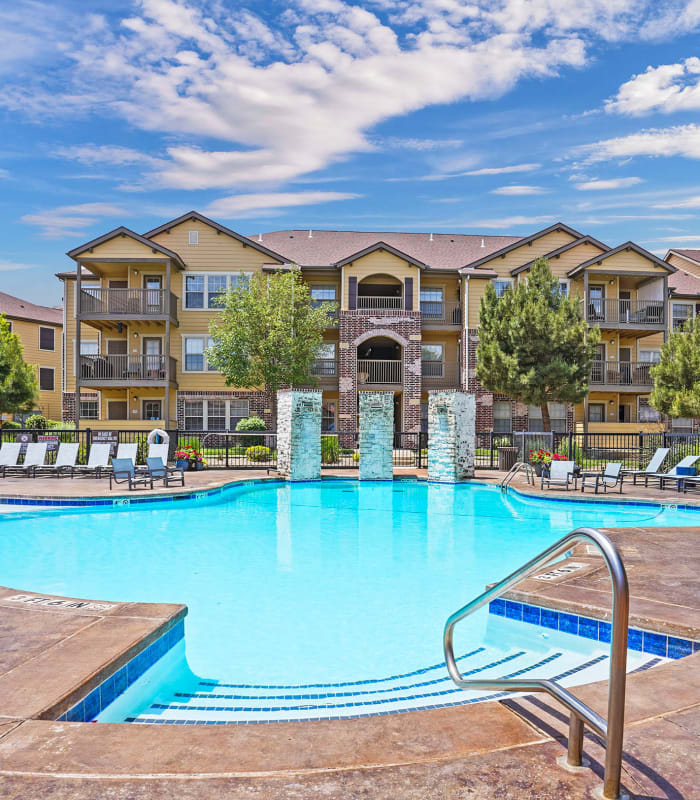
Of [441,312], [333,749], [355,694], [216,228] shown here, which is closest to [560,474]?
[355,694]

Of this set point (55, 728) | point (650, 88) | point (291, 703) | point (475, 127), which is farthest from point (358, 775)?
point (475, 127)

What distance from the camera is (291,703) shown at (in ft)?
15.1

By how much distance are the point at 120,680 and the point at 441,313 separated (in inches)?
1086

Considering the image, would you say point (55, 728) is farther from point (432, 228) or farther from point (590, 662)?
point (432, 228)

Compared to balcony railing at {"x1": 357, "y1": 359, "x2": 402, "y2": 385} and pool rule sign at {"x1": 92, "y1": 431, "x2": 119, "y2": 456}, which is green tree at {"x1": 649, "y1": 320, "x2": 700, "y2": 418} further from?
pool rule sign at {"x1": 92, "y1": 431, "x2": 119, "y2": 456}

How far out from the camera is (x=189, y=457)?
19562 mm

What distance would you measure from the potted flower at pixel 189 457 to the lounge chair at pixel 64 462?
2831mm

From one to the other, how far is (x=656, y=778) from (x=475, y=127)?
80.9 ft

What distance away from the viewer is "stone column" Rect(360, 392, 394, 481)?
60.5 ft

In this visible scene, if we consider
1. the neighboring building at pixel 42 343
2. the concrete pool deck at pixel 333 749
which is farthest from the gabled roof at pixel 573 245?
the concrete pool deck at pixel 333 749

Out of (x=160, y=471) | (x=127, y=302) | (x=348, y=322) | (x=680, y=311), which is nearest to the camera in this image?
(x=160, y=471)

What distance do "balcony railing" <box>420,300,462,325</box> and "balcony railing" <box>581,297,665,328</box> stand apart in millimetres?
5859

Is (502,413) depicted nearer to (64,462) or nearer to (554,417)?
(554,417)

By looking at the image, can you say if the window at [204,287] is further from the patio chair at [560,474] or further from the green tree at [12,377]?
the patio chair at [560,474]
